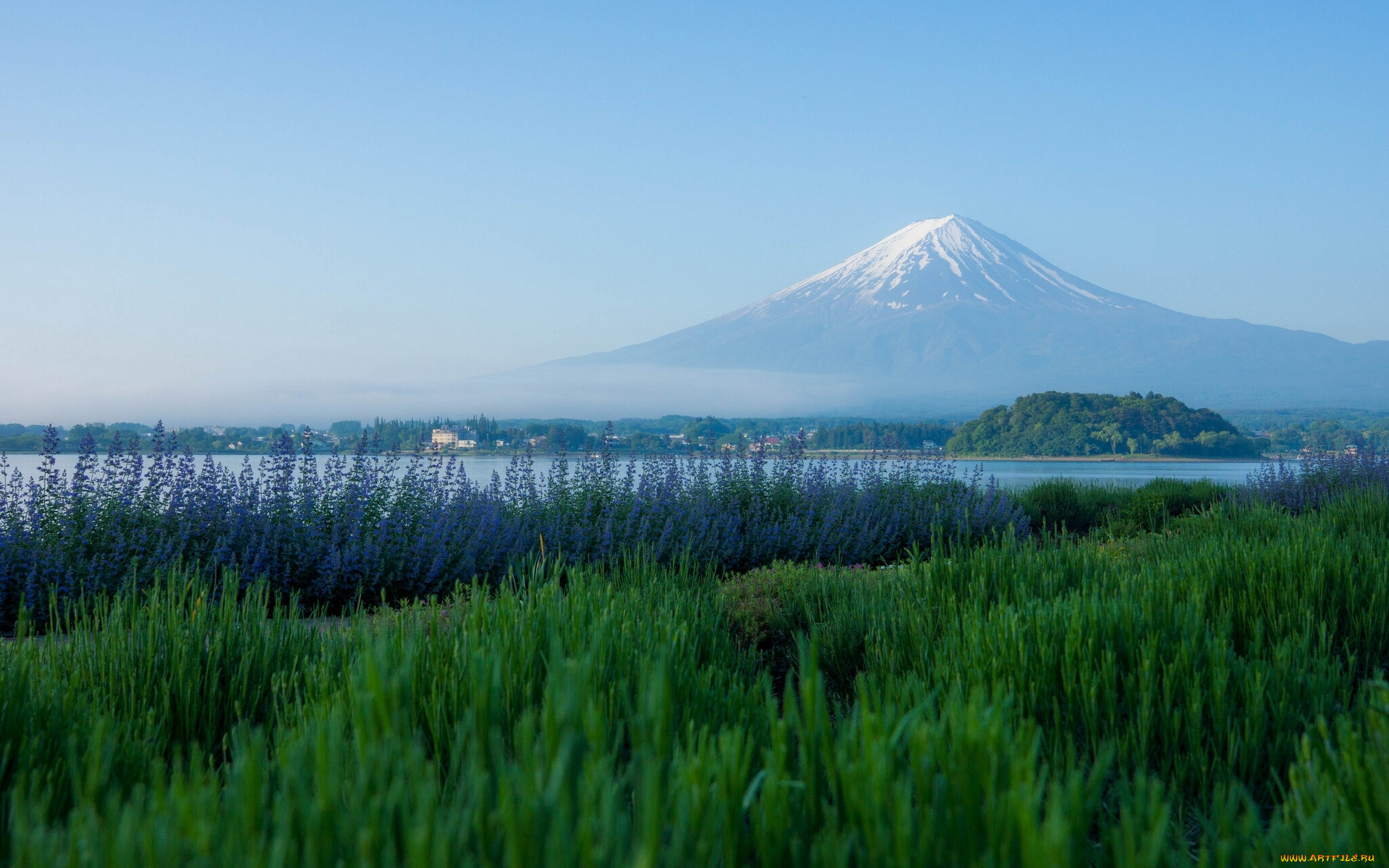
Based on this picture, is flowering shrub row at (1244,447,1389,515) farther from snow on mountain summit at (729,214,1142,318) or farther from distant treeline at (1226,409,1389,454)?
snow on mountain summit at (729,214,1142,318)

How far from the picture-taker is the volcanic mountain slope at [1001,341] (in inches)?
3314

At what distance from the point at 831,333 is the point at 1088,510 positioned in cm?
7858

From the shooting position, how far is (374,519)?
6.75 metres

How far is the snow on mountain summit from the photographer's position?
91500mm

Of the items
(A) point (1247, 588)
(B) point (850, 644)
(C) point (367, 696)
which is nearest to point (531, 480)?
(B) point (850, 644)

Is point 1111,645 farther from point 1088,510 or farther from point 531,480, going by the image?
point 1088,510

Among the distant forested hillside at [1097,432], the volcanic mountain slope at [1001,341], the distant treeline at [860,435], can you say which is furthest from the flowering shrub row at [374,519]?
the volcanic mountain slope at [1001,341]

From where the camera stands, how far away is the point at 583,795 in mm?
968

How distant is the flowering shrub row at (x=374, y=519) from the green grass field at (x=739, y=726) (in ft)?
3.85

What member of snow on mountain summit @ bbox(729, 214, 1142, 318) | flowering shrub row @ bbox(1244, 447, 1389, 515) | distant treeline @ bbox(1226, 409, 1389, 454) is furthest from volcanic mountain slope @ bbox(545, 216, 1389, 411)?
flowering shrub row @ bbox(1244, 447, 1389, 515)

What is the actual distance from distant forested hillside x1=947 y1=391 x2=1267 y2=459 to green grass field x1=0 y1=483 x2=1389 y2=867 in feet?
81.8

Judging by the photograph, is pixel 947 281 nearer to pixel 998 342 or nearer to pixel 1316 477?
pixel 998 342

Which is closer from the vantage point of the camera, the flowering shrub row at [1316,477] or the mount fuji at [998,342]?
the flowering shrub row at [1316,477]

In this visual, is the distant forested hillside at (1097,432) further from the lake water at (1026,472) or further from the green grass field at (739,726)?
the green grass field at (739,726)
